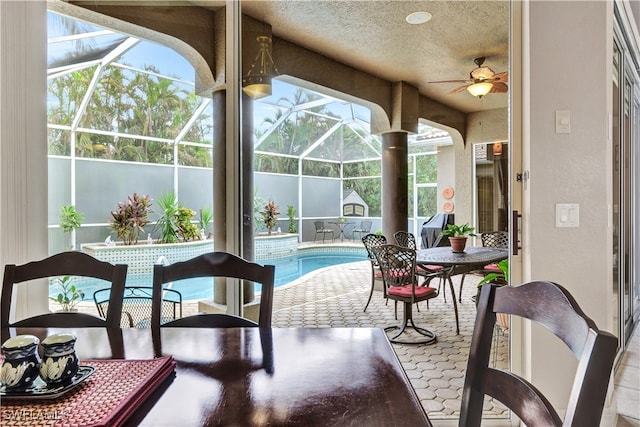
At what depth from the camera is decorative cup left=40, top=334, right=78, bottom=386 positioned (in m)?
0.85

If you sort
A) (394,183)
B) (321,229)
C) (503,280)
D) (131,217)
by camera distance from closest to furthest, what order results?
(131,217)
(503,280)
(321,229)
(394,183)

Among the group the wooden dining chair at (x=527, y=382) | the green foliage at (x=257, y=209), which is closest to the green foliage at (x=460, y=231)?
the green foliage at (x=257, y=209)

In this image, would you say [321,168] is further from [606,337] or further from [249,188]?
[606,337]

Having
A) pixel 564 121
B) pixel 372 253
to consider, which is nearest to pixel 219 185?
pixel 372 253

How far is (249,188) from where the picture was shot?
2.71 m

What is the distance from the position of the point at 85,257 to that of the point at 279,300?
2903 millimetres

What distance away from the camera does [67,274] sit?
1513 mm

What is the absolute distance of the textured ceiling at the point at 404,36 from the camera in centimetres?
320

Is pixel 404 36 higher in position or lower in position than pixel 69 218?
higher

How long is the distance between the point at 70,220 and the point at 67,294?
1.62 ft

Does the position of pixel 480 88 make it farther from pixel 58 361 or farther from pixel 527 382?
pixel 58 361

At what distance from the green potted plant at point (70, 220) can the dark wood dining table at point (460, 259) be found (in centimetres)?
274

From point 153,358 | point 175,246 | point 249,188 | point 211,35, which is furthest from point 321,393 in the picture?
point 211,35

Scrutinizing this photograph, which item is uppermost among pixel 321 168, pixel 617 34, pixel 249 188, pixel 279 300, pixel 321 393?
pixel 617 34
